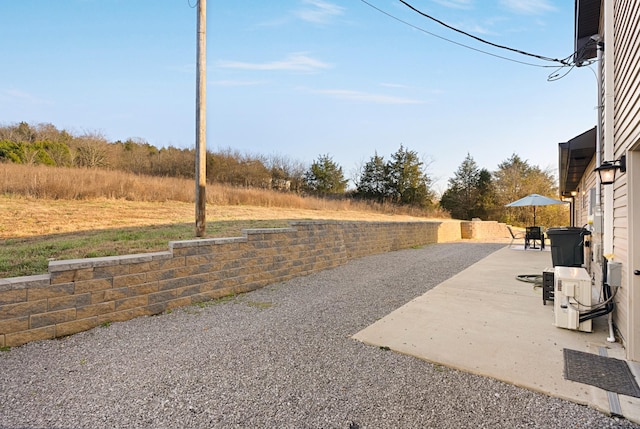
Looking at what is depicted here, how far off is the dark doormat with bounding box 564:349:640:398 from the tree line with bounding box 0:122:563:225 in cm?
1718

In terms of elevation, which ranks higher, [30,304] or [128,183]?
[128,183]

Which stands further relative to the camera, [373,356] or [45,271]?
[45,271]

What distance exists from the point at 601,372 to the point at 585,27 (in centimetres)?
630

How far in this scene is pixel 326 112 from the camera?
1209cm

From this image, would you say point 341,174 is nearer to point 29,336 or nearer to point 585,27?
point 585,27

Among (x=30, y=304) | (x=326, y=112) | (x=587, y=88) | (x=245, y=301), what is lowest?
(x=245, y=301)

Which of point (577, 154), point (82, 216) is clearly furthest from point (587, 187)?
point (82, 216)

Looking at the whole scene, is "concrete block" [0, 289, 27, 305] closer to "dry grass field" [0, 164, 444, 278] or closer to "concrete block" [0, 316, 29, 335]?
"concrete block" [0, 316, 29, 335]

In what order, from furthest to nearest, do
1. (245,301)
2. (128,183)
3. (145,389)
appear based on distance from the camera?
(128,183)
(245,301)
(145,389)

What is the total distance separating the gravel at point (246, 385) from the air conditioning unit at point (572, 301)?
5.09 feet

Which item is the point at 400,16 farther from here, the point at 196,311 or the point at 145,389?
the point at 145,389

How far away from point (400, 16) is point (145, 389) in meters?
7.30

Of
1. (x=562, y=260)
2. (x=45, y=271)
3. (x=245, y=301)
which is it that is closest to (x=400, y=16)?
(x=562, y=260)

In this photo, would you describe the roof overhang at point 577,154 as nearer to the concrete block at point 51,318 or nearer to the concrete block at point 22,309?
the concrete block at point 51,318
